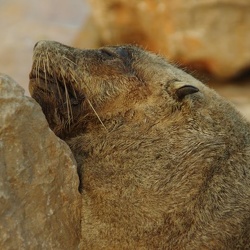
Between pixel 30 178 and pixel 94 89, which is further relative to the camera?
pixel 94 89

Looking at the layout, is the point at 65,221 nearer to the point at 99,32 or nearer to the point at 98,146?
the point at 98,146

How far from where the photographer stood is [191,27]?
13852 mm

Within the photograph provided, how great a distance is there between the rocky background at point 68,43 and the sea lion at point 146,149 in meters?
0.30

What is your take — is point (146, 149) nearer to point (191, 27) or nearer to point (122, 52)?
point (122, 52)

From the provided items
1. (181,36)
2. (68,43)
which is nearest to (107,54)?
(181,36)

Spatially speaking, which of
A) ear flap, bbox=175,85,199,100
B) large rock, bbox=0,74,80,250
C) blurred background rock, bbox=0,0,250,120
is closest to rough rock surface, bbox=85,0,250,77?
blurred background rock, bbox=0,0,250,120

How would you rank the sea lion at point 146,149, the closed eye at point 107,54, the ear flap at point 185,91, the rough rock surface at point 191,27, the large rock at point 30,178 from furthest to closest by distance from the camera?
the rough rock surface at point 191,27
the closed eye at point 107,54
the ear flap at point 185,91
the sea lion at point 146,149
the large rock at point 30,178

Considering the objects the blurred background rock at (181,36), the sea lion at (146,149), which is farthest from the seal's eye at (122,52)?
the blurred background rock at (181,36)

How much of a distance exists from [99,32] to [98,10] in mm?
597

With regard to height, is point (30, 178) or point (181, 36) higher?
point (181, 36)

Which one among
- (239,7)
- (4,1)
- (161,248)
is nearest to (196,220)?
(161,248)

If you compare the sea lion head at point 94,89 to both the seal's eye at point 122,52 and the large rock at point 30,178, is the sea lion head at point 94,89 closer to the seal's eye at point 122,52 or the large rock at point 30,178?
the seal's eye at point 122,52

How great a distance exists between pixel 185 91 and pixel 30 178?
4.60ft

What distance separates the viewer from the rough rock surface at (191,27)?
13664mm
